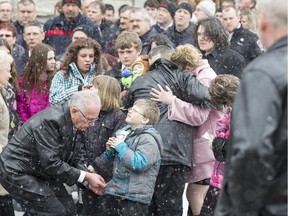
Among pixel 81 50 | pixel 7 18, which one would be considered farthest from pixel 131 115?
pixel 7 18

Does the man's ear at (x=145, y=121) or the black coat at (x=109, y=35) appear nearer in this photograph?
the man's ear at (x=145, y=121)

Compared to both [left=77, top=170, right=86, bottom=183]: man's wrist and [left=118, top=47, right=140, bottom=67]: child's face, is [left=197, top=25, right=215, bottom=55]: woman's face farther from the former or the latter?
[left=77, top=170, right=86, bottom=183]: man's wrist

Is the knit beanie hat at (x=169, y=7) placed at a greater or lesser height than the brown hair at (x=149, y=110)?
lesser

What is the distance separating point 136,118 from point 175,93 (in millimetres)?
831

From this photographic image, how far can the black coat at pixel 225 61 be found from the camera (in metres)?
9.13

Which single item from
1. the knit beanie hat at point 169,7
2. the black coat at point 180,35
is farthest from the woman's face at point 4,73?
the knit beanie hat at point 169,7

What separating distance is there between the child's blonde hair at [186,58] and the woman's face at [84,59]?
3.68 ft

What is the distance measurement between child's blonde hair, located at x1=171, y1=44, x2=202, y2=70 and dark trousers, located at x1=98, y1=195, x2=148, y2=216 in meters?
1.50

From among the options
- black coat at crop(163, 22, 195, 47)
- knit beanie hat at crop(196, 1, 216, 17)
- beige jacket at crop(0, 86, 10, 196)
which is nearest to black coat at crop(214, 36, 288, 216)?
beige jacket at crop(0, 86, 10, 196)

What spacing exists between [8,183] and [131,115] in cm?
121

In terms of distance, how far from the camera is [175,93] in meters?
7.95

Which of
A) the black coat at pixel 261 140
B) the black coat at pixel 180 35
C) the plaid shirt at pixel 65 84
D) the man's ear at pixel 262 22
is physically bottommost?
the black coat at pixel 180 35

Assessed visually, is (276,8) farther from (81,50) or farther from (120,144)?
(81,50)

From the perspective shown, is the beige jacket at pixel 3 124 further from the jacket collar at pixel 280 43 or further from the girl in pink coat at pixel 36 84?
the jacket collar at pixel 280 43
